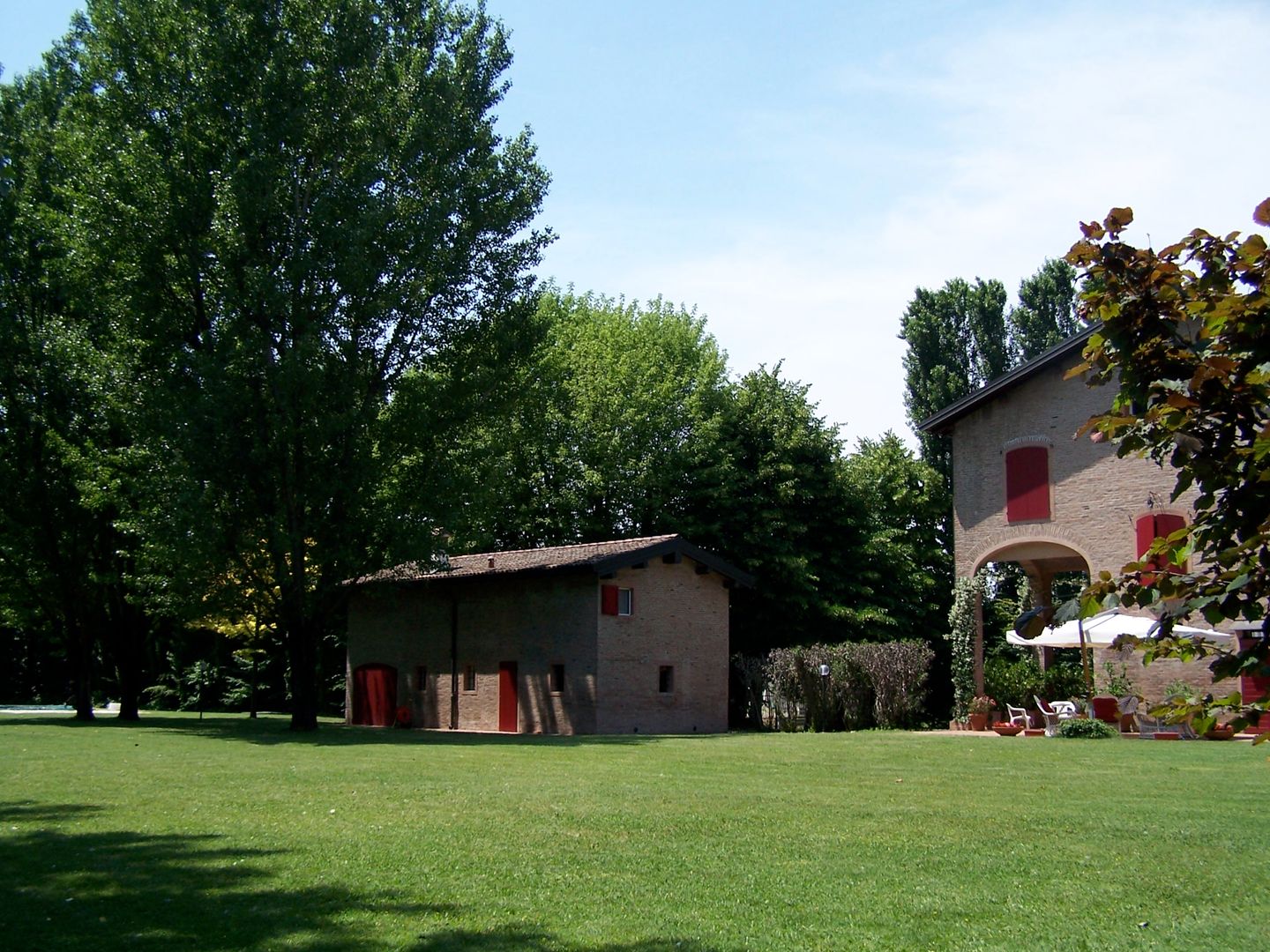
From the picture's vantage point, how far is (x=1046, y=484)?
30703mm

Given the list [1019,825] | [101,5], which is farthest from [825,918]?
[101,5]

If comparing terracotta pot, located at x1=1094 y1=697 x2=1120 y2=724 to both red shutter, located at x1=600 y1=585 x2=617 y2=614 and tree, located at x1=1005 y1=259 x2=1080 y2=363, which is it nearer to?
red shutter, located at x1=600 y1=585 x2=617 y2=614

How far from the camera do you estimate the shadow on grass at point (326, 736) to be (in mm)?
26156

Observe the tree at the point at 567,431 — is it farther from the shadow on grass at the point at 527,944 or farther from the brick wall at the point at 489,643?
the shadow on grass at the point at 527,944

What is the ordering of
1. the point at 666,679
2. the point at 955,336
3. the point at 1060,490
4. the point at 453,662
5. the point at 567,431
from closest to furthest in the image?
the point at 1060,490 < the point at 666,679 < the point at 453,662 < the point at 567,431 < the point at 955,336

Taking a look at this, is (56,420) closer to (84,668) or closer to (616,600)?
(84,668)

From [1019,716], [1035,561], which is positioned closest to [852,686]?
[1019,716]

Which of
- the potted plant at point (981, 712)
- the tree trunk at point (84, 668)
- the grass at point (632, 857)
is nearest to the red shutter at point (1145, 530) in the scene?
the potted plant at point (981, 712)

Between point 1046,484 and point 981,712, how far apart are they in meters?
6.23

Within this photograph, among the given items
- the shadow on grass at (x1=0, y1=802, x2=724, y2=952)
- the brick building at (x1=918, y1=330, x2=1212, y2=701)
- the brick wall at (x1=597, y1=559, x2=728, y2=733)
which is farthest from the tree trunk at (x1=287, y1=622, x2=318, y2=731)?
the shadow on grass at (x1=0, y1=802, x2=724, y2=952)

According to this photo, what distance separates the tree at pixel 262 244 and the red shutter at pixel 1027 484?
51.8ft

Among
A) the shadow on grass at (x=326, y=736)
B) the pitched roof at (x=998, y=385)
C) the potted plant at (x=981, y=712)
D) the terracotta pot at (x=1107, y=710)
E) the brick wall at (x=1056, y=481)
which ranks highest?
the pitched roof at (x=998, y=385)

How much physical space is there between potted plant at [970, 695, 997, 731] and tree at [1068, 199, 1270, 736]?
2745cm

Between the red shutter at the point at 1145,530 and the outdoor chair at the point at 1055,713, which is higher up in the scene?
the red shutter at the point at 1145,530
